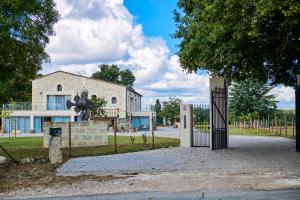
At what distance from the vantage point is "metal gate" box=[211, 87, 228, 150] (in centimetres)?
2164

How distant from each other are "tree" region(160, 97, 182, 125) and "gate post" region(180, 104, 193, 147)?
5208 cm

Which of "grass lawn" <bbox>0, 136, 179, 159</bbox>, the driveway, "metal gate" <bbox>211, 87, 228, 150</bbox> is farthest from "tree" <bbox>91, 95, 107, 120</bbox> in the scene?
the driveway

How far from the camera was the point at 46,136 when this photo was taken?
1043 inches

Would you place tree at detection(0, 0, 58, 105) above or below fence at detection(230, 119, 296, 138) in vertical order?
above

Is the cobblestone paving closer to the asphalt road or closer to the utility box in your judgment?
the utility box

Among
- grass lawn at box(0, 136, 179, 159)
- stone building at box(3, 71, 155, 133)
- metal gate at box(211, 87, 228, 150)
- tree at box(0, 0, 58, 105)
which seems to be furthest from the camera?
stone building at box(3, 71, 155, 133)

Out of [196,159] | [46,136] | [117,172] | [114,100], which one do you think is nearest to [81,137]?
[46,136]

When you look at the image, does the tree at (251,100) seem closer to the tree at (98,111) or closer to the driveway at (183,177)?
the tree at (98,111)

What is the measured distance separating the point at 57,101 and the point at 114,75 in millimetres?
28411

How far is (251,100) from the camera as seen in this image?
6862 cm

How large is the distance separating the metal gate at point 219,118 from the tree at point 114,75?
71.1 m

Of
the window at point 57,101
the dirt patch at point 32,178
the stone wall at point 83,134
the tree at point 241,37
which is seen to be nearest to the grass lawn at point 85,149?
the stone wall at point 83,134

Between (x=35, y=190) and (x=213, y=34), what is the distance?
28.5ft

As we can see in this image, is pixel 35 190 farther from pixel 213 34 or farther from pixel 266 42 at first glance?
pixel 266 42
